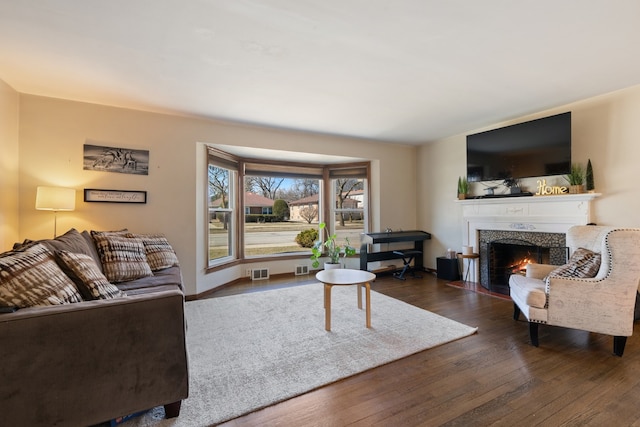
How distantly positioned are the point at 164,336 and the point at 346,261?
407 cm

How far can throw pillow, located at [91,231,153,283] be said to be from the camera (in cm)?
253

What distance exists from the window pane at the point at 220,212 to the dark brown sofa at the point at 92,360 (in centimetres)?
282

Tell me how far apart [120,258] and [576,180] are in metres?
5.05

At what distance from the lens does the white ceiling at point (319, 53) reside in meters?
1.76

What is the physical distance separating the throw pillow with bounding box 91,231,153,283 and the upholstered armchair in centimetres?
354

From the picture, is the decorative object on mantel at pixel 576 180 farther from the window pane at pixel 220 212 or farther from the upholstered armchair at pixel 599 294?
the window pane at pixel 220 212

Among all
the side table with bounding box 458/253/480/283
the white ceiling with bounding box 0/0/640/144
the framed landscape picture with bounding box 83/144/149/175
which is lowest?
the side table with bounding box 458/253/480/283

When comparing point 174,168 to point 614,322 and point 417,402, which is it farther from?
point 614,322

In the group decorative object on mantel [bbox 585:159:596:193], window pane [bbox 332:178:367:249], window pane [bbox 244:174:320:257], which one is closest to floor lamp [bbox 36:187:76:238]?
window pane [bbox 244:174:320:257]

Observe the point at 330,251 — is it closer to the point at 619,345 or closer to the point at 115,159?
the point at 115,159

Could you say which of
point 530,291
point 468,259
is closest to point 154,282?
point 530,291

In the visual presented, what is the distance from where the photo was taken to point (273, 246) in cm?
527

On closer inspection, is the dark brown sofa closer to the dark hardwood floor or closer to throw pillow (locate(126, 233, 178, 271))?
the dark hardwood floor

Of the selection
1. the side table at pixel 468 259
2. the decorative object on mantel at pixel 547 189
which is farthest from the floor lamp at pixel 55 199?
the decorative object on mantel at pixel 547 189
